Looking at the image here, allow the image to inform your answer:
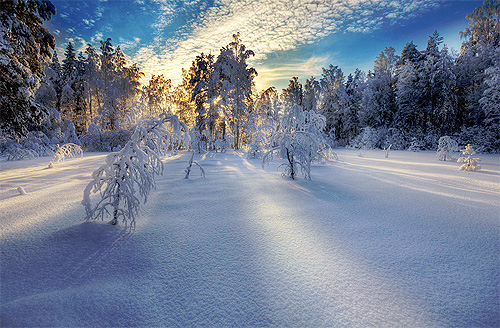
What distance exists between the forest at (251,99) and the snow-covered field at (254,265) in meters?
8.50

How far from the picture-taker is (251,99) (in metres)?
23.3

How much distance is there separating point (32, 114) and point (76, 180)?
431 cm

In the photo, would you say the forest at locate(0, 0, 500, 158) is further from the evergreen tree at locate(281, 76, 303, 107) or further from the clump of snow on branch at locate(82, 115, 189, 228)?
the clump of snow on branch at locate(82, 115, 189, 228)

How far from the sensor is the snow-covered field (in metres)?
1.51

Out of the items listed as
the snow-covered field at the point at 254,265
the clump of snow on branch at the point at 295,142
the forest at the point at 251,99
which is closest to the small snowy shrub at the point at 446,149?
the forest at the point at 251,99

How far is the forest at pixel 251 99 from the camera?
16936 millimetres

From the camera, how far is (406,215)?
3.43m

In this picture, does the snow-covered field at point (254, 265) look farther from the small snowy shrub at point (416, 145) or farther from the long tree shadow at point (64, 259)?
A: the small snowy shrub at point (416, 145)

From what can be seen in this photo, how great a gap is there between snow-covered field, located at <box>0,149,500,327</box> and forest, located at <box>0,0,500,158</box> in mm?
8498

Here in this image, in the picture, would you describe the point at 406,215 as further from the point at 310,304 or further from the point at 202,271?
the point at 202,271

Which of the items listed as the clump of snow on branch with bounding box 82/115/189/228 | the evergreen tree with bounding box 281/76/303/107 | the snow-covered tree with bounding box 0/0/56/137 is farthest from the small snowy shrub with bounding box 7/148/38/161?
the evergreen tree with bounding box 281/76/303/107

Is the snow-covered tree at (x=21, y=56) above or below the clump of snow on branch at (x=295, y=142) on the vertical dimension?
above

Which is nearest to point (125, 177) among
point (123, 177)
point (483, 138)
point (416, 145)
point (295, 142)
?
point (123, 177)

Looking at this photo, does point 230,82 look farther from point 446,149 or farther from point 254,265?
point 254,265
